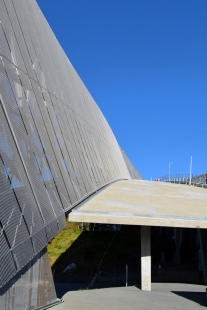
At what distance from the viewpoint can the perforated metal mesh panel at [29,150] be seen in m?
6.25

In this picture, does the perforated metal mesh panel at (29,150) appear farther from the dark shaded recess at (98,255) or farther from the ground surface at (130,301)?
the dark shaded recess at (98,255)

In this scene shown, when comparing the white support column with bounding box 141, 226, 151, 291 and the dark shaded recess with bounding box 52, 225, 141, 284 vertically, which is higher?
the white support column with bounding box 141, 226, 151, 291

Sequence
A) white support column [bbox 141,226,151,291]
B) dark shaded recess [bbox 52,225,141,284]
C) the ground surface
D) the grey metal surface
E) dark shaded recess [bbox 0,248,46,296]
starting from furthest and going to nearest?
dark shaded recess [bbox 52,225,141,284], white support column [bbox 141,226,151,291], the ground surface, the grey metal surface, dark shaded recess [bbox 0,248,46,296]

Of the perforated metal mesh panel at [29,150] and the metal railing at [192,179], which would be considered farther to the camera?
the metal railing at [192,179]

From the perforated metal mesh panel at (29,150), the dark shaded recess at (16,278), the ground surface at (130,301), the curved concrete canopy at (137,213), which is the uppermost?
the perforated metal mesh panel at (29,150)

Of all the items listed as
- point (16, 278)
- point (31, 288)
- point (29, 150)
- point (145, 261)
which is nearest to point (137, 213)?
point (145, 261)

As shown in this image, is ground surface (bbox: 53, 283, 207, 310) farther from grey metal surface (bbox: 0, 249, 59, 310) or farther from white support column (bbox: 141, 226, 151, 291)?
grey metal surface (bbox: 0, 249, 59, 310)

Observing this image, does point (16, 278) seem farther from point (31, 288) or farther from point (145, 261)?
point (145, 261)

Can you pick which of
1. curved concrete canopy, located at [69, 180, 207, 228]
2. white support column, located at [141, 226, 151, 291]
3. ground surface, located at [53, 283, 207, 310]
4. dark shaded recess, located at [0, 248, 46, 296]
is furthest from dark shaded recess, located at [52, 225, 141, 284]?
dark shaded recess, located at [0, 248, 46, 296]

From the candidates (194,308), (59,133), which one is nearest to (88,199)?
(59,133)

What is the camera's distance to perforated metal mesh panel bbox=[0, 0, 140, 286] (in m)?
6.25

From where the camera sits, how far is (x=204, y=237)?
2144 cm

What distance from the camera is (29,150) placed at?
8508mm

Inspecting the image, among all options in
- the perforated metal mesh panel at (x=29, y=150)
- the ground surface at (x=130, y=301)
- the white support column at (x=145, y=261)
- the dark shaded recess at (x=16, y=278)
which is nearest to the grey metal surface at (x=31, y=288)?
the dark shaded recess at (x=16, y=278)
